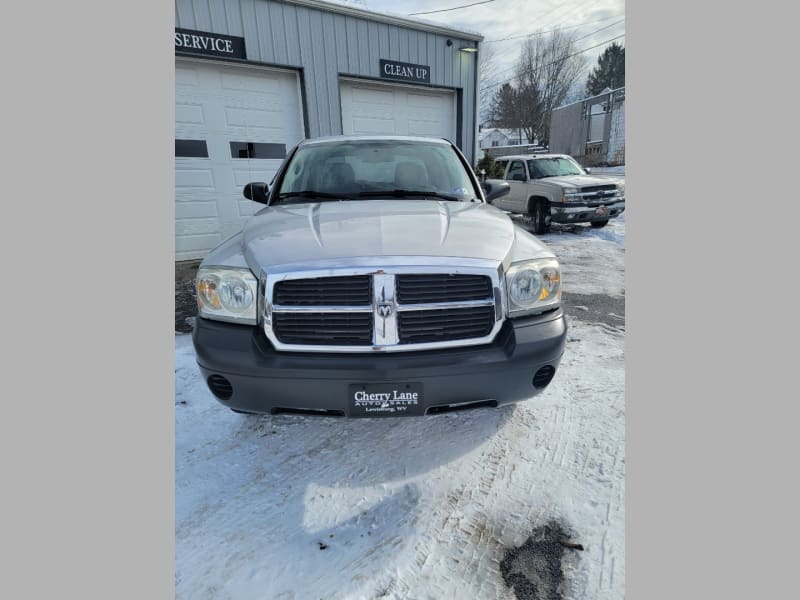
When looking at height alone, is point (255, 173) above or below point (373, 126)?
below

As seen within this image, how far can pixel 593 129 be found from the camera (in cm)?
3334

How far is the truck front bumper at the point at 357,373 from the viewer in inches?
77.6

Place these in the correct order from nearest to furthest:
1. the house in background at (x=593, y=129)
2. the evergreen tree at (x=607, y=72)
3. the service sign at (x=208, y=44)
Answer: the service sign at (x=208, y=44)
the house in background at (x=593, y=129)
the evergreen tree at (x=607, y=72)

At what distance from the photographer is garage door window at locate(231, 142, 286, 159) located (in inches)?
301

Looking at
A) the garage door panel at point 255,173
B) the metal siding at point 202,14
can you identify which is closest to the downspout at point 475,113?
the garage door panel at point 255,173

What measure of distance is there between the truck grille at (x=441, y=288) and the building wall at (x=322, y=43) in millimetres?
6968

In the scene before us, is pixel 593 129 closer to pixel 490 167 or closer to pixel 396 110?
pixel 490 167

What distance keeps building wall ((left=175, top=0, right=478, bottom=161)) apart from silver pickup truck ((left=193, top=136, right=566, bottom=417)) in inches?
258

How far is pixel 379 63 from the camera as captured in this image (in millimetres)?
8453

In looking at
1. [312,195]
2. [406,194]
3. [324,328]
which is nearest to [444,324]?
[324,328]

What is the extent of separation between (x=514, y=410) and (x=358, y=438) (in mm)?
1086

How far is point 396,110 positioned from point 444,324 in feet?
26.8

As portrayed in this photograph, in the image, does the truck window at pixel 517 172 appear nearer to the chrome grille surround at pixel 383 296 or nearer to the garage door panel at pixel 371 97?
the garage door panel at pixel 371 97

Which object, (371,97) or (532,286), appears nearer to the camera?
(532,286)
